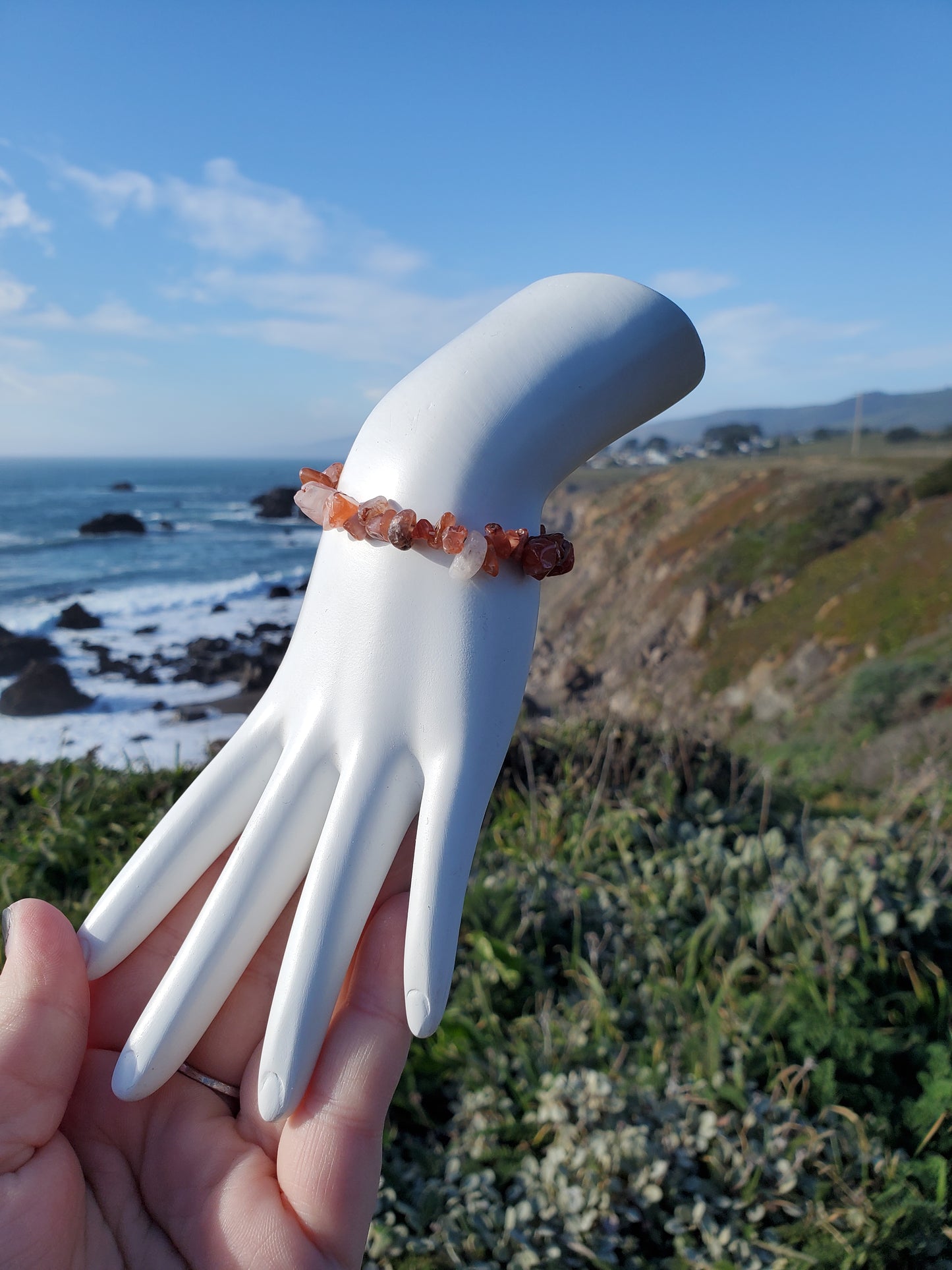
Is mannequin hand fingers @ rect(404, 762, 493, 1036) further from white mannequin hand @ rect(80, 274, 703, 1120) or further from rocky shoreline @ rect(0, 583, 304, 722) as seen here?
rocky shoreline @ rect(0, 583, 304, 722)

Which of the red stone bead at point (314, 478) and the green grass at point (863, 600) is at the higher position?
the red stone bead at point (314, 478)

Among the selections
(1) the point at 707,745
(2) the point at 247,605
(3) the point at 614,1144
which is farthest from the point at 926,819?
(2) the point at 247,605

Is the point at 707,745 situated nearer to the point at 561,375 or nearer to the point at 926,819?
the point at 926,819

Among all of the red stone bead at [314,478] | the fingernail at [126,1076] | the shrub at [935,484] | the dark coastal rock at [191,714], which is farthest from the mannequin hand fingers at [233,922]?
the shrub at [935,484]

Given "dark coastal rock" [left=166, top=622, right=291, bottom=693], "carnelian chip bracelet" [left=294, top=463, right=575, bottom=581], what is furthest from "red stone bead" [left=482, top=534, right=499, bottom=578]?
"dark coastal rock" [left=166, top=622, right=291, bottom=693]

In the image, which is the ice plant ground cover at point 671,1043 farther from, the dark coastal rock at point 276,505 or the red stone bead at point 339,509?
the dark coastal rock at point 276,505

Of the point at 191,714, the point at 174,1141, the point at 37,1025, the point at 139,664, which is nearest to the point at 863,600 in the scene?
the point at 191,714
